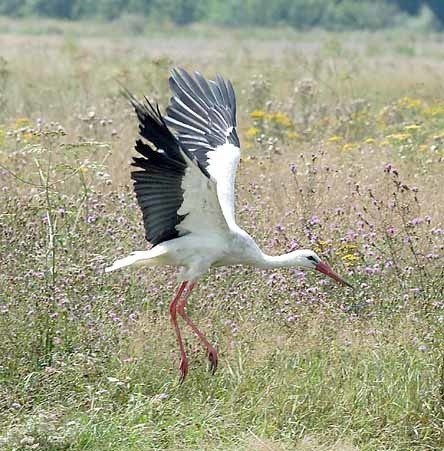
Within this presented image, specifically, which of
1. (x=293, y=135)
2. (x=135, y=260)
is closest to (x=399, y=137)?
(x=293, y=135)

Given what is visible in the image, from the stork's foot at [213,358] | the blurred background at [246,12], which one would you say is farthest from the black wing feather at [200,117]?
the blurred background at [246,12]

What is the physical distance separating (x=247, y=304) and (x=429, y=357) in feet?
3.93

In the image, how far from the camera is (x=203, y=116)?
8414mm

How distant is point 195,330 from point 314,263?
2.69 feet

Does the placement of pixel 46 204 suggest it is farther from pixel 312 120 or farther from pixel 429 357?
pixel 312 120

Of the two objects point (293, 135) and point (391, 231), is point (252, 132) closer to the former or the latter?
point (293, 135)

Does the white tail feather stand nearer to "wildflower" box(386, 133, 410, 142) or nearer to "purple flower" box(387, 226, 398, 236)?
"purple flower" box(387, 226, 398, 236)

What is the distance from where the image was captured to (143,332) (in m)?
7.02

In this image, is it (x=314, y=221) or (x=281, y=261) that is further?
(x=314, y=221)

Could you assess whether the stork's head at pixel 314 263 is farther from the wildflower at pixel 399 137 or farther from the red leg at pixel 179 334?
the wildflower at pixel 399 137

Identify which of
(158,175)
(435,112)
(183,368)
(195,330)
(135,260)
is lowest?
(183,368)

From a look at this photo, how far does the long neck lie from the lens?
743cm

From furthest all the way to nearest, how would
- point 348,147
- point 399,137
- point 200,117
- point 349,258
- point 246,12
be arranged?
point 246,12 < point 348,147 < point 399,137 < point 200,117 < point 349,258

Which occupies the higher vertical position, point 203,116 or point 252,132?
point 203,116
